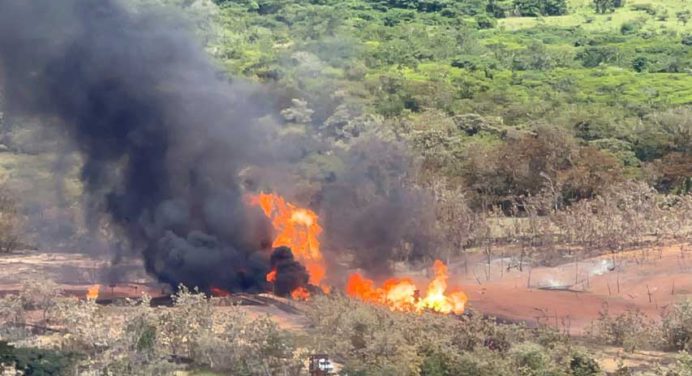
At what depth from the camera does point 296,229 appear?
49438 millimetres

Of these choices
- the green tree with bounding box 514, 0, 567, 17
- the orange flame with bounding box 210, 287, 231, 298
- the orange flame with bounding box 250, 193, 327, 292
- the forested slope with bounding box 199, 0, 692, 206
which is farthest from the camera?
the green tree with bounding box 514, 0, 567, 17

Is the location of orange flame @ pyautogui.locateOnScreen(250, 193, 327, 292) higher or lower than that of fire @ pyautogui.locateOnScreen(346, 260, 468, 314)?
higher

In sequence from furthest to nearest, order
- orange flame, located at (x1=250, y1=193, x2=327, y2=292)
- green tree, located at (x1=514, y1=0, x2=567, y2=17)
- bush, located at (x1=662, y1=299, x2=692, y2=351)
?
green tree, located at (x1=514, y1=0, x2=567, y2=17) → orange flame, located at (x1=250, y1=193, x2=327, y2=292) → bush, located at (x1=662, y1=299, x2=692, y2=351)

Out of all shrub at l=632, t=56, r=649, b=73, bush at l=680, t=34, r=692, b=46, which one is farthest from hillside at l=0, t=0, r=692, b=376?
bush at l=680, t=34, r=692, b=46

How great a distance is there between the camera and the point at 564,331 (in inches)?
1556

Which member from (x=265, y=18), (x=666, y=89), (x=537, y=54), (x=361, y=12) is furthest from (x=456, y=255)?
(x=361, y=12)

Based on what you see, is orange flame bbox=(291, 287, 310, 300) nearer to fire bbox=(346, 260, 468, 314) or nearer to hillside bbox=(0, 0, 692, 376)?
hillside bbox=(0, 0, 692, 376)

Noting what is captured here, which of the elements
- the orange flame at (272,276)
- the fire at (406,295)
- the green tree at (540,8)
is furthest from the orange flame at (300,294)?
the green tree at (540,8)

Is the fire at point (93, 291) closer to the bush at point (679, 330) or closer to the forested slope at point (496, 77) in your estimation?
the bush at point (679, 330)

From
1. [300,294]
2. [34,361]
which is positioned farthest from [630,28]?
[34,361]

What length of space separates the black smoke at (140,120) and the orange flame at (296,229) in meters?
0.68

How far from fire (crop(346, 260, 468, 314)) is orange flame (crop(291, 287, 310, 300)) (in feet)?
5.12

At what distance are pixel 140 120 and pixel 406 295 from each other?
13563 millimetres

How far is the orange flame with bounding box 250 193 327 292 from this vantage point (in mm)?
48531
